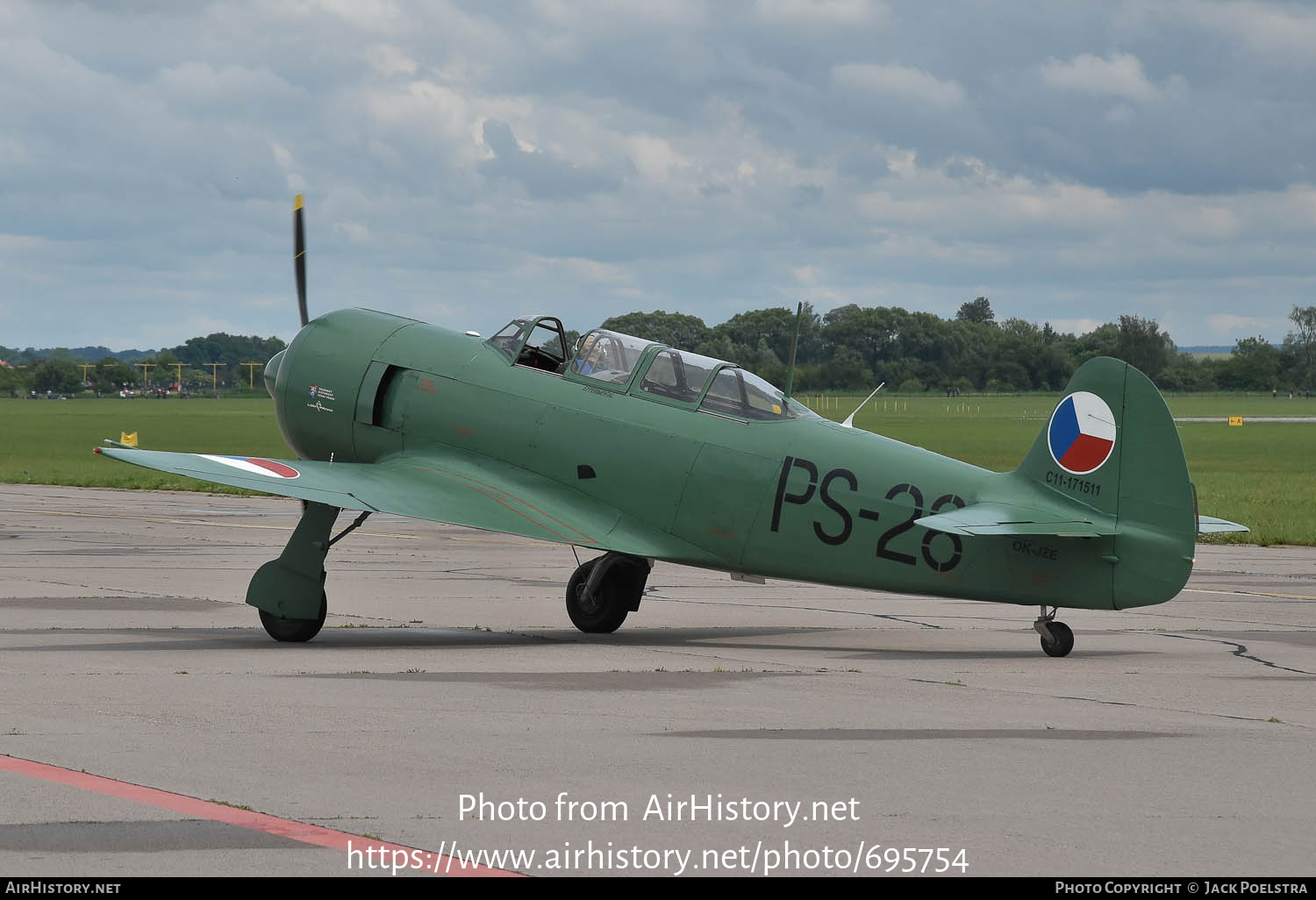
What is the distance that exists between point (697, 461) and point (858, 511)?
1526 mm

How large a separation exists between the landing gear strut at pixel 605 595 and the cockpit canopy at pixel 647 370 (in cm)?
156

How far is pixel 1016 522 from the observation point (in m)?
11.7

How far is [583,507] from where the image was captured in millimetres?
13766

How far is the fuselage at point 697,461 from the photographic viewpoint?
476 inches

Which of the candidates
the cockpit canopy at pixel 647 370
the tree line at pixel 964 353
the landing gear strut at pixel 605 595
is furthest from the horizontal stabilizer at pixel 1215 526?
the tree line at pixel 964 353

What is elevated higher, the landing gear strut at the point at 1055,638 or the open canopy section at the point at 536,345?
the open canopy section at the point at 536,345

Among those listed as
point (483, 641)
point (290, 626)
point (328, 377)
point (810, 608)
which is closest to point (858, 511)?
point (483, 641)

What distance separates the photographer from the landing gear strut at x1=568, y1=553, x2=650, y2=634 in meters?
14.1

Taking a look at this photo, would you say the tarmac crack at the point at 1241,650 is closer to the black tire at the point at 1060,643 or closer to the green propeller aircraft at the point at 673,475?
the green propeller aircraft at the point at 673,475

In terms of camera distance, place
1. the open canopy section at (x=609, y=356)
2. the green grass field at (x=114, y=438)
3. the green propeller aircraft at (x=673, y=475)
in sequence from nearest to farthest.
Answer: the green propeller aircraft at (x=673, y=475)
the open canopy section at (x=609, y=356)
the green grass field at (x=114, y=438)

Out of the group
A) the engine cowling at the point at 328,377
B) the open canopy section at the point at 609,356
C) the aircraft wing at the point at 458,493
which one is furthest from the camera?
the engine cowling at the point at 328,377

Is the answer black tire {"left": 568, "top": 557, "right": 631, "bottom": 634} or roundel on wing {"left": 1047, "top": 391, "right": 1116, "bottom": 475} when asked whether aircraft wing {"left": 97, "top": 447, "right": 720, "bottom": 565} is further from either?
roundel on wing {"left": 1047, "top": 391, "right": 1116, "bottom": 475}

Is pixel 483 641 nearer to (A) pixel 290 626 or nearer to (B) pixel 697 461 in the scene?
(A) pixel 290 626
